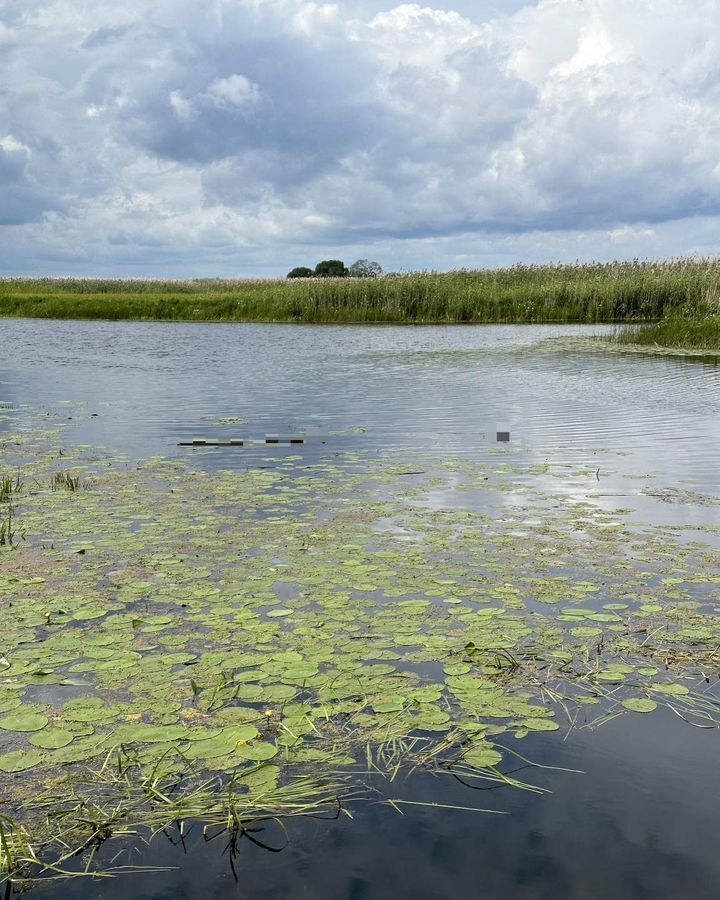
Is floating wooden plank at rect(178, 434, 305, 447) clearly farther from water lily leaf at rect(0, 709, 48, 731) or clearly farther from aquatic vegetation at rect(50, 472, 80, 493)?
water lily leaf at rect(0, 709, 48, 731)

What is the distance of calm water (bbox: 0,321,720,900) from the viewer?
254 centimetres

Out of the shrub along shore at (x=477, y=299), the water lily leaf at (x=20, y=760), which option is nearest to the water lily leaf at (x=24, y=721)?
the water lily leaf at (x=20, y=760)

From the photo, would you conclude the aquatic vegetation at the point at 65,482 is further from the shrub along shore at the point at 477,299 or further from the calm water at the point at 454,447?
the shrub along shore at the point at 477,299

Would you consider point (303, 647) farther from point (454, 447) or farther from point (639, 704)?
point (454, 447)

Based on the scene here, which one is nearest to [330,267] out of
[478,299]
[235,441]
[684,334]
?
[478,299]

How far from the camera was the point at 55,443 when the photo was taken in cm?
996

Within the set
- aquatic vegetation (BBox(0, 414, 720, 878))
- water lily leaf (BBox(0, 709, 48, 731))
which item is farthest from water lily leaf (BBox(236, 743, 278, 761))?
water lily leaf (BBox(0, 709, 48, 731))

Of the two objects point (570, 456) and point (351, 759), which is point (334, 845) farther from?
point (570, 456)

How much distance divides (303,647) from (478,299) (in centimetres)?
3400

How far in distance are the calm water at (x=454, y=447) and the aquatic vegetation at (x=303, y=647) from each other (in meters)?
0.19

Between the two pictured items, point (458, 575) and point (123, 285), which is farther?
point (123, 285)

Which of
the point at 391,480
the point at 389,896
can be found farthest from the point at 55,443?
the point at 389,896

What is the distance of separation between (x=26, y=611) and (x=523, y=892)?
308 cm

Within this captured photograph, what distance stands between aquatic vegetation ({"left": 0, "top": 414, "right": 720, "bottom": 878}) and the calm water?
19 cm
